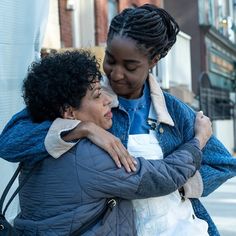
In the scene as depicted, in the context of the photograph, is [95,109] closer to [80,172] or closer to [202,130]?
[80,172]

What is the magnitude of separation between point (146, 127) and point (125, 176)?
327mm

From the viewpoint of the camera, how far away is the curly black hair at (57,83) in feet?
5.90

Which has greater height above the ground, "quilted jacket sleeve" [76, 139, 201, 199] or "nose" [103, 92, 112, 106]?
"nose" [103, 92, 112, 106]

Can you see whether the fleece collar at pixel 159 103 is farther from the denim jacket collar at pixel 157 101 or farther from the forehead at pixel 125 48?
the forehead at pixel 125 48

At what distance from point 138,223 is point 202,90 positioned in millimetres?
14981

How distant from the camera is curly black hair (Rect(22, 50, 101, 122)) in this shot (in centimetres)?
180

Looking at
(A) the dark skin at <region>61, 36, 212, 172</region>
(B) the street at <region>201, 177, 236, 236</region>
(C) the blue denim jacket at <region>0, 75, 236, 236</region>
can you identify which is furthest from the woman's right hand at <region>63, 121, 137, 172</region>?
(B) the street at <region>201, 177, 236, 236</region>

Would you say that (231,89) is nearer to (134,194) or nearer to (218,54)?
(218,54)

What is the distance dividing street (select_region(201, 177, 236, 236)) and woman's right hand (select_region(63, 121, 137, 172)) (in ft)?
12.5

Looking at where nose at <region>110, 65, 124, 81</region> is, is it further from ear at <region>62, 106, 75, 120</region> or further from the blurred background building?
the blurred background building

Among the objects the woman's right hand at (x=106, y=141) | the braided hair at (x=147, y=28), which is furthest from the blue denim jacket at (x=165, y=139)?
Answer: the braided hair at (x=147, y=28)

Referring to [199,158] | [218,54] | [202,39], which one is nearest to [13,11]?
[199,158]

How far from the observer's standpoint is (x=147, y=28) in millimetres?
1900

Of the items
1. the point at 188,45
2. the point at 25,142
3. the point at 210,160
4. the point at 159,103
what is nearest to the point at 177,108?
the point at 159,103
